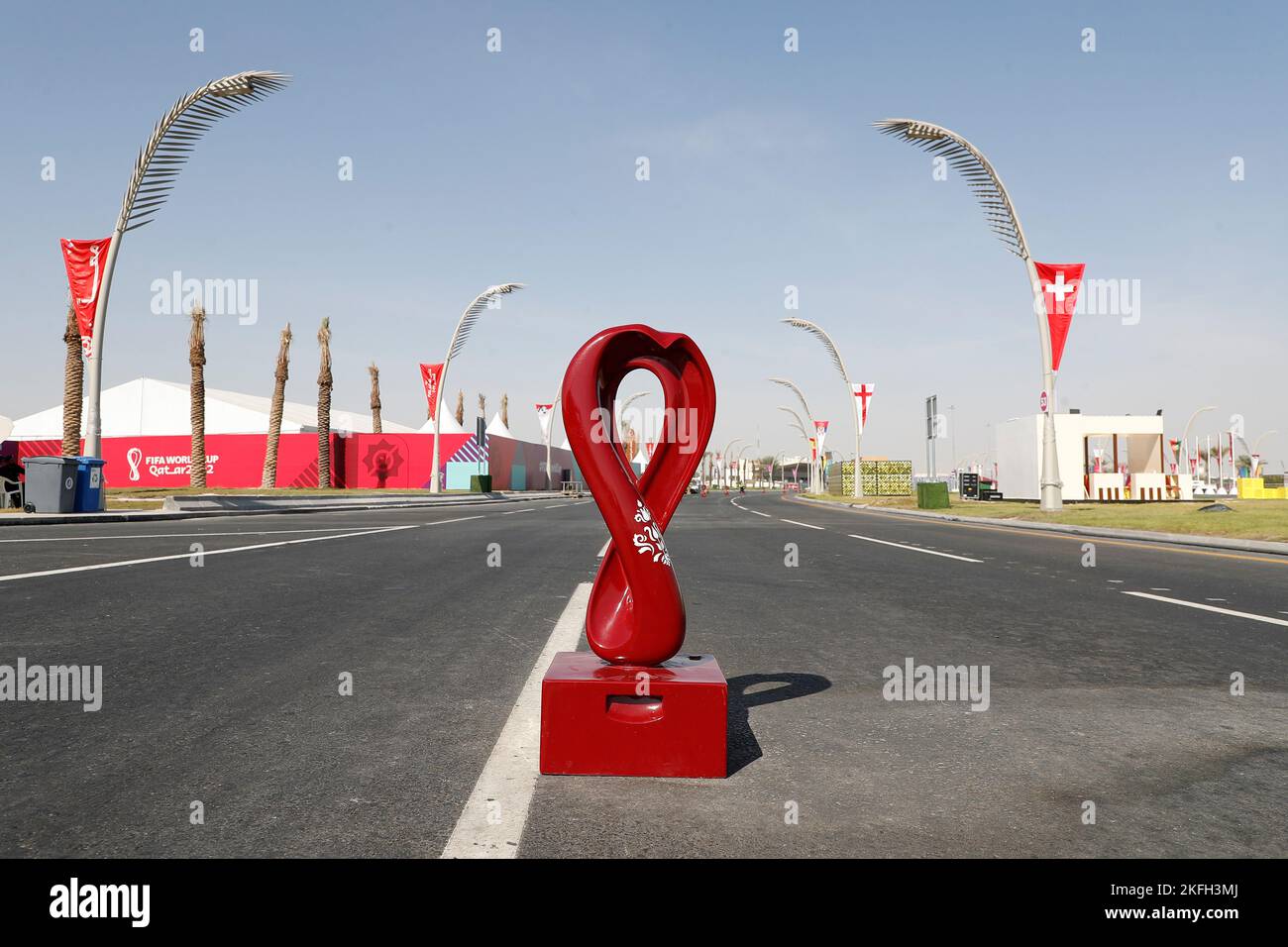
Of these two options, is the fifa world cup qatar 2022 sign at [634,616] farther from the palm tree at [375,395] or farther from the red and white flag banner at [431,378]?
the palm tree at [375,395]

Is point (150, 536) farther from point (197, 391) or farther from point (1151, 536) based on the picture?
point (197, 391)

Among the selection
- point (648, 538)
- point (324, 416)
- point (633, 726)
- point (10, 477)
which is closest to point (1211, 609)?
point (648, 538)

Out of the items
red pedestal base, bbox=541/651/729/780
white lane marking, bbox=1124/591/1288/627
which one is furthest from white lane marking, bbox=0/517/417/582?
white lane marking, bbox=1124/591/1288/627

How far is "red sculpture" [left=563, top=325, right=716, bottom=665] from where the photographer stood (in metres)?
3.25

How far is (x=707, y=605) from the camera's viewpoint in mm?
7301

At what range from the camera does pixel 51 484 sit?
809 inches

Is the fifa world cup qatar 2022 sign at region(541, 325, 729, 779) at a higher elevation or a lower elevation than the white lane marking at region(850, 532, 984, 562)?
higher

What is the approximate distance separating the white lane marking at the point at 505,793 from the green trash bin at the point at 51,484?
21002 millimetres

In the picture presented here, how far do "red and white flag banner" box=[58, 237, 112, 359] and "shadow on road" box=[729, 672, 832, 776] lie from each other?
2118 cm

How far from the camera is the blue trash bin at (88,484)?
2095 cm

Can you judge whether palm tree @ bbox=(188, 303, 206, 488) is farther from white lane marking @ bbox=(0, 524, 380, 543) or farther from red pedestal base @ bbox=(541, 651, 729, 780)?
red pedestal base @ bbox=(541, 651, 729, 780)

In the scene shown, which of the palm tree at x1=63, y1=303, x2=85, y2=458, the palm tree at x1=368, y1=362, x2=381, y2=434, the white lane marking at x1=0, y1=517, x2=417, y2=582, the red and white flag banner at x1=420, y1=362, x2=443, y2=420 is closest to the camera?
the white lane marking at x1=0, y1=517, x2=417, y2=582

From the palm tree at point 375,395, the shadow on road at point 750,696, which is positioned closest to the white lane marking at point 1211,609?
the shadow on road at point 750,696
